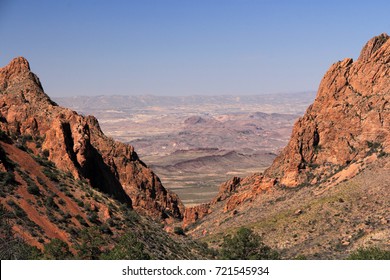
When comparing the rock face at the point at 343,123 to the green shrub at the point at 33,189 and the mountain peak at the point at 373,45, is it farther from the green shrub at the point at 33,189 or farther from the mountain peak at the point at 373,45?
the green shrub at the point at 33,189

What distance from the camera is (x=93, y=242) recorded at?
44.4 meters

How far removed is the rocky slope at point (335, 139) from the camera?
77125 millimetres

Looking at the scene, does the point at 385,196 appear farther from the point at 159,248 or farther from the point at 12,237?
the point at 12,237

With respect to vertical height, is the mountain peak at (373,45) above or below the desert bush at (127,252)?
above

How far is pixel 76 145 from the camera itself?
7606 cm

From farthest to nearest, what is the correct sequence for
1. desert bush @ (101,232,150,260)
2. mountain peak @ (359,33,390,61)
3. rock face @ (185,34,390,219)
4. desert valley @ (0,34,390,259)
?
mountain peak @ (359,33,390,61) → rock face @ (185,34,390,219) → desert valley @ (0,34,390,259) → desert bush @ (101,232,150,260)

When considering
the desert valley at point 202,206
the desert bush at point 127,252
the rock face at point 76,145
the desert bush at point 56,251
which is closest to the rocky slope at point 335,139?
the desert valley at point 202,206

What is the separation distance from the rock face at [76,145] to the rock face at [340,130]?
1729 centimetres

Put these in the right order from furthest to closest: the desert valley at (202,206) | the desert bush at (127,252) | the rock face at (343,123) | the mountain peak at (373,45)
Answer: the mountain peak at (373,45)
the rock face at (343,123)
the desert valley at (202,206)
the desert bush at (127,252)

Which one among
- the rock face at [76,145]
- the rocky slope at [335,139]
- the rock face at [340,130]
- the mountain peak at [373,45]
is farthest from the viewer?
the mountain peak at [373,45]

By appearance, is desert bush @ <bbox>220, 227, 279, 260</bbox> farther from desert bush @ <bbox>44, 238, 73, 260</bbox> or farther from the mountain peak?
the mountain peak

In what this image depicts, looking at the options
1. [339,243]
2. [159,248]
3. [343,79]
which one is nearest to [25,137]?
[159,248]

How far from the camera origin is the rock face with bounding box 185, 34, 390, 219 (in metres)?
77.3

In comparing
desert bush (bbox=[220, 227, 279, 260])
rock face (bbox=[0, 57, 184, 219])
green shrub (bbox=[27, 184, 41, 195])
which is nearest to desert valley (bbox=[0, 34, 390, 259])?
green shrub (bbox=[27, 184, 41, 195])
